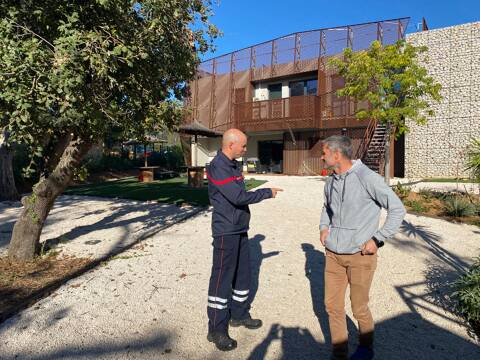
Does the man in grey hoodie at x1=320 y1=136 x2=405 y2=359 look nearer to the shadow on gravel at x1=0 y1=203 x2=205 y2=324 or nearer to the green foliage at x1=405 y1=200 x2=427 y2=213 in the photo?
the shadow on gravel at x1=0 y1=203 x2=205 y2=324

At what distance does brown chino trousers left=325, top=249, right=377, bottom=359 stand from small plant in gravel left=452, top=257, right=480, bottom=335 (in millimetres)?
1315

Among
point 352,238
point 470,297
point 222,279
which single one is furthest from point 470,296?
point 222,279

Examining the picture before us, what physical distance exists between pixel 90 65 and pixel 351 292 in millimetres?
3184

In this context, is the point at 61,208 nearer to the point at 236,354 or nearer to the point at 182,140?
the point at 236,354

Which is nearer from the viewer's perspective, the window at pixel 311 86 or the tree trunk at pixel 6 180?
the tree trunk at pixel 6 180

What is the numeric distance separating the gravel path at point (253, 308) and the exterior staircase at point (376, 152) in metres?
10.8

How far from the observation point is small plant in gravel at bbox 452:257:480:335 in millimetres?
3160

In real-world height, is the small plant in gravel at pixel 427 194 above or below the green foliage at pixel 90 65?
below

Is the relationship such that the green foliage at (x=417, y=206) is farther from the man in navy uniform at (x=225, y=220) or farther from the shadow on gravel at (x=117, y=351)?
the shadow on gravel at (x=117, y=351)

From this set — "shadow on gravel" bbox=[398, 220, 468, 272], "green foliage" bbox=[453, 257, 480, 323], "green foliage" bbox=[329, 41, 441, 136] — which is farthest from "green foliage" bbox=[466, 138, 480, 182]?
"green foliage" bbox=[329, 41, 441, 136]

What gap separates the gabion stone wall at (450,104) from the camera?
51.8 ft

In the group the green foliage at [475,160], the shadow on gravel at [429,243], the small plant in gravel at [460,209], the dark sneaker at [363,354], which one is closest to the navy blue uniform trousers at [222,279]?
the dark sneaker at [363,354]

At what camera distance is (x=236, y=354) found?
2.76 metres

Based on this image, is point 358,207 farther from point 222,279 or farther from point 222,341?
point 222,341
